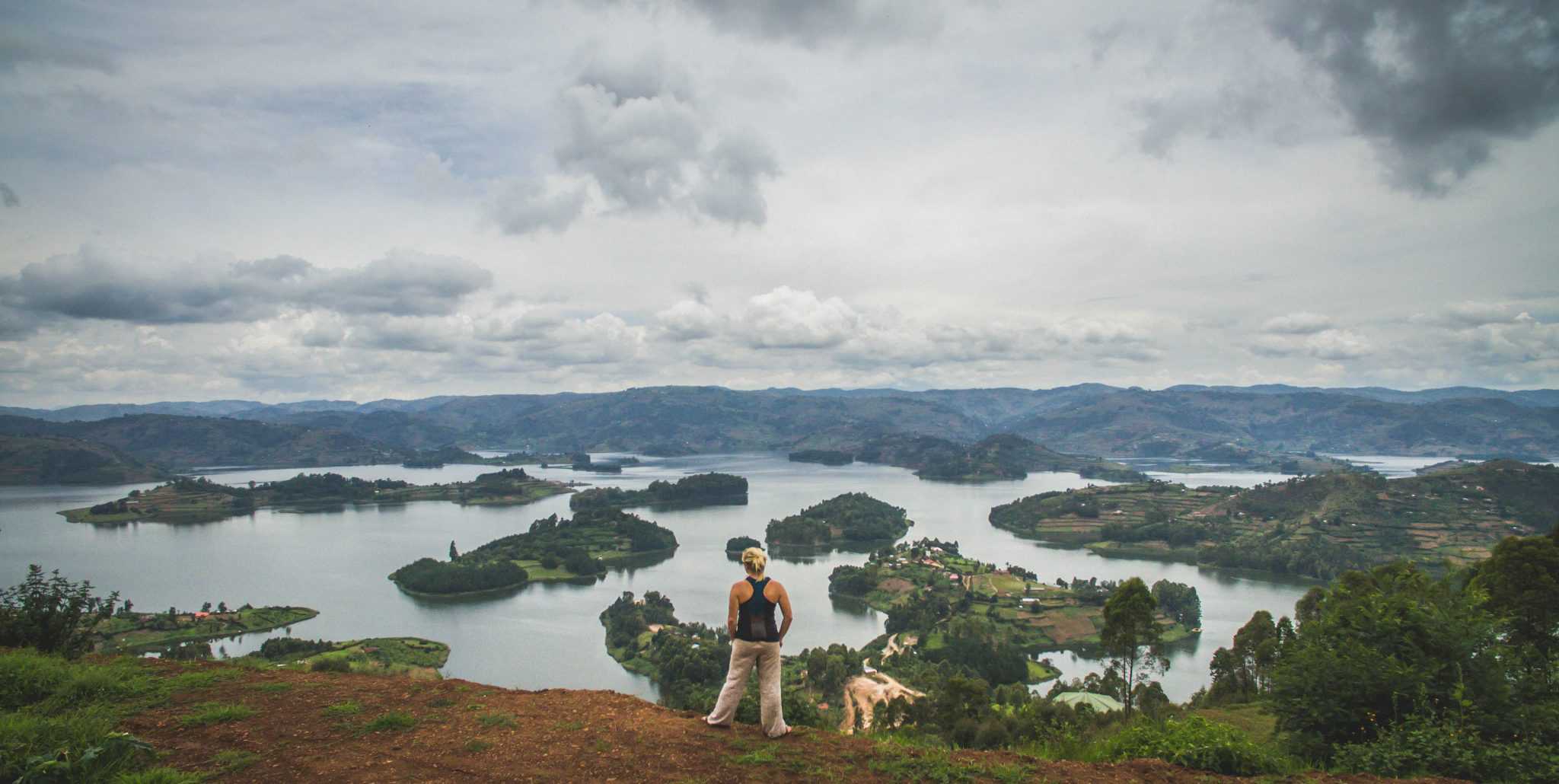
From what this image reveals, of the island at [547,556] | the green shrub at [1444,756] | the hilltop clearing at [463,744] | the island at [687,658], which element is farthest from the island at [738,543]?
the green shrub at [1444,756]

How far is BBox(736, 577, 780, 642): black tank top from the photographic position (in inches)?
240

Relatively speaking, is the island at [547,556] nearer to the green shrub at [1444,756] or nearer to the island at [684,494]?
Answer: the island at [684,494]

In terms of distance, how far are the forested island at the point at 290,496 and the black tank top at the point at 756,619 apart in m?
118

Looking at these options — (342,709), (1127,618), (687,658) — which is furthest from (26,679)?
(687,658)

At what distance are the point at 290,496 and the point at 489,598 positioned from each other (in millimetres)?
81204

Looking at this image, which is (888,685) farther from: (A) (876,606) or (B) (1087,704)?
(A) (876,606)

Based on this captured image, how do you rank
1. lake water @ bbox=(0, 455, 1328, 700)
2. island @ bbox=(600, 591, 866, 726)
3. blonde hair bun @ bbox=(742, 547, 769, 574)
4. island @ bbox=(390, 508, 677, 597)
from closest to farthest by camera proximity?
blonde hair bun @ bbox=(742, 547, 769, 574)
island @ bbox=(600, 591, 866, 726)
lake water @ bbox=(0, 455, 1328, 700)
island @ bbox=(390, 508, 677, 597)

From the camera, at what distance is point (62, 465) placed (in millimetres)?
138000

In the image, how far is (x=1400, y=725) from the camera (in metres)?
6.64

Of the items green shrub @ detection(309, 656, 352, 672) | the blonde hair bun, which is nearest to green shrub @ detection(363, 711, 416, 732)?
the blonde hair bun

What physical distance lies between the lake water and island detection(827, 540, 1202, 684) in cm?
189

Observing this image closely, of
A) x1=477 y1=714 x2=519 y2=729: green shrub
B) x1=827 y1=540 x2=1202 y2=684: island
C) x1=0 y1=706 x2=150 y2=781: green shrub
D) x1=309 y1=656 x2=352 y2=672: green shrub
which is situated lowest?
x1=827 y1=540 x2=1202 y2=684: island

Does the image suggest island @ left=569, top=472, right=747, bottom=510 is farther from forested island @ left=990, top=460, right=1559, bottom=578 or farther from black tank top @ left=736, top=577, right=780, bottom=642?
black tank top @ left=736, top=577, right=780, bottom=642

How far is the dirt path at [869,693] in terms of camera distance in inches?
1163
